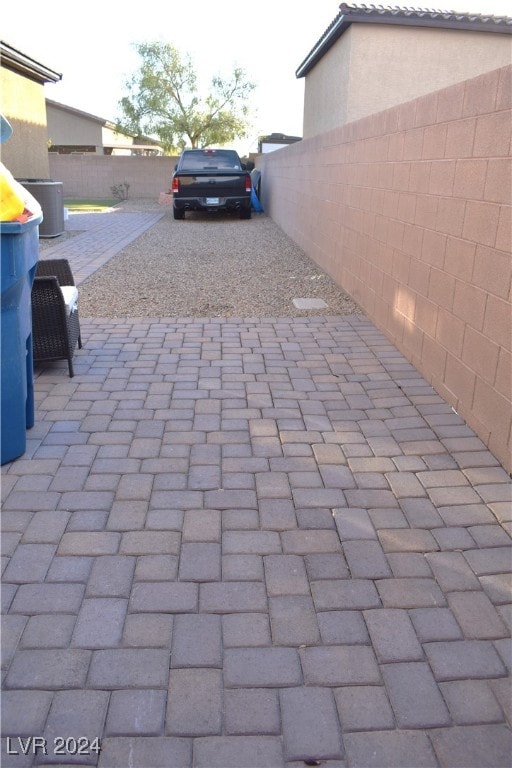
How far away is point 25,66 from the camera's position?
1376 cm

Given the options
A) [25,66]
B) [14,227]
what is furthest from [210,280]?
[25,66]

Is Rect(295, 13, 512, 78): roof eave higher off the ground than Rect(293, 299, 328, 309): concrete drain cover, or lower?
higher

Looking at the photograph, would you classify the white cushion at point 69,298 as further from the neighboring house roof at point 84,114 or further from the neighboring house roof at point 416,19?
the neighboring house roof at point 84,114

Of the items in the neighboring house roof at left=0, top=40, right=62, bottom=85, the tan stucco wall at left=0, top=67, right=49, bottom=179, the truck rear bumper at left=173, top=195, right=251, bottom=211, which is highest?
the neighboring house roof at left=0, top=40, right=62, bottom=85

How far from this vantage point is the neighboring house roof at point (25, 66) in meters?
12.6

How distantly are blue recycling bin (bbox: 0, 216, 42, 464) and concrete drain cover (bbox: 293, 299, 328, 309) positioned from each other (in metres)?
4.43

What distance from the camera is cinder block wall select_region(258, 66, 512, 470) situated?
157 inches

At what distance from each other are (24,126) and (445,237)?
1213 centimetres

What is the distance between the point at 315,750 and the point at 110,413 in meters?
2.97

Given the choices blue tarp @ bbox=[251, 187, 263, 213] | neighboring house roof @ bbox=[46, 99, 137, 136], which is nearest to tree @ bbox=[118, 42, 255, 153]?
neighboring house roof @ bbox=[46, 99, 137, 136]

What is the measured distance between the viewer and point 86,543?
3098 millimetres

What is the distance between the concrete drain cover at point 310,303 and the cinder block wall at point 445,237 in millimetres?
410

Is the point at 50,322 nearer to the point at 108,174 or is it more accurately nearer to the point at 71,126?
the point at 108,174

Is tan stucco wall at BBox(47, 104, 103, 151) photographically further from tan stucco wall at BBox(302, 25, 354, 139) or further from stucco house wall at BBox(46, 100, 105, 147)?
tan stucco wall at BBox(302, 25, 354, 139)
